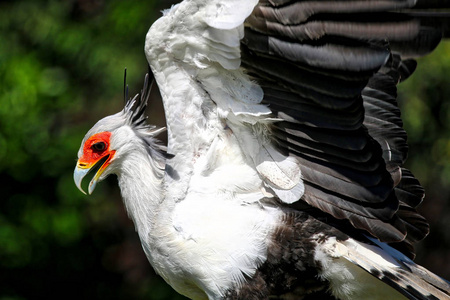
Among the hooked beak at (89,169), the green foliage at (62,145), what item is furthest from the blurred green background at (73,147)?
the hooked beak at (89,169)

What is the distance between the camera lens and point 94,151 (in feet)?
13.6

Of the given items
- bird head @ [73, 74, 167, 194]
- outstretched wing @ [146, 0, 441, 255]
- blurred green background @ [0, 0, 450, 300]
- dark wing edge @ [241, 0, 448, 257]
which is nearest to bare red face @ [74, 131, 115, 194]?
bird head @ [73, 74, 167, 194]

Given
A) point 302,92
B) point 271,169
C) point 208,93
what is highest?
point 302,92

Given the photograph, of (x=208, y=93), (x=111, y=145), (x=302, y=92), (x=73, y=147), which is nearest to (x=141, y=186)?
(x=111, y=145)

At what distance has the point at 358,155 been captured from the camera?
11.3ft

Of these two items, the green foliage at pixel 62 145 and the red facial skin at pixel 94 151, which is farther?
the green foliage at pixel 62 145

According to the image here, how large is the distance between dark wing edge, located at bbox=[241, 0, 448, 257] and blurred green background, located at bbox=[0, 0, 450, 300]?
3083 millimetres

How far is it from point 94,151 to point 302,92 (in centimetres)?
139

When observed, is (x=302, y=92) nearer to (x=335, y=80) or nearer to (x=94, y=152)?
(x=335, y=80)

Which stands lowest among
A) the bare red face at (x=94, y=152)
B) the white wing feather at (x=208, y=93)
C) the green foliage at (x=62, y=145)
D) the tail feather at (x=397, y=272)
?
the green foliage at (x=62, y=145)

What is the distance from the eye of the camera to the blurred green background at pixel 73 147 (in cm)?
678

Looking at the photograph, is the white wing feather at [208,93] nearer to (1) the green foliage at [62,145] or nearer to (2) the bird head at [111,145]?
(2) the bird head at [111,145]

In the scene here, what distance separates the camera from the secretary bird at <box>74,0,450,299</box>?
128 inches

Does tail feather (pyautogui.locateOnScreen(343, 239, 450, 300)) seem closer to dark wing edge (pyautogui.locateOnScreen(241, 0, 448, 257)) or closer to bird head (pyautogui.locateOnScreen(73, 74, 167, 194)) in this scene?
dark wing edge (pyautogui.locateOnScreen(241, 0, 448, 257))
